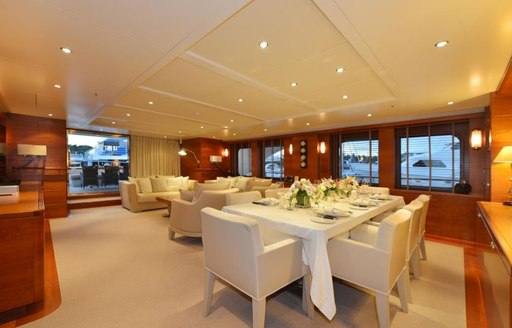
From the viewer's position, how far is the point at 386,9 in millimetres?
1674

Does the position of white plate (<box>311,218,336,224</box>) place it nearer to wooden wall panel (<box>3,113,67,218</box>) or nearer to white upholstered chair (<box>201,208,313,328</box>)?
white upholstered chair (<box>201,208,313,328</box>)

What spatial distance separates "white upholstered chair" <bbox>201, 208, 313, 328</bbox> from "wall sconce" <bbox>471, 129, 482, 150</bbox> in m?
4.27

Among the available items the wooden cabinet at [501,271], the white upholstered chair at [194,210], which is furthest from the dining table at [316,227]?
the white upholstered chair at [194,210]

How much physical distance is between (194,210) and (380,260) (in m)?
2.87

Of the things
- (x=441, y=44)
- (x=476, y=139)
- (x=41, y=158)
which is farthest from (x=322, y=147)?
(x=41, y=158)

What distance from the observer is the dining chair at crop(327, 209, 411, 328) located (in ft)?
5.97

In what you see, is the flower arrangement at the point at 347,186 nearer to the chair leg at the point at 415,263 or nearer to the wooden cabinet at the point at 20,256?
the chair leg at the point at 415,263

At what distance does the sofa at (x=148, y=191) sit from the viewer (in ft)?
21.0

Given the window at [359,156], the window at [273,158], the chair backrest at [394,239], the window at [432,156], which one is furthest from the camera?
the window at [273,158]

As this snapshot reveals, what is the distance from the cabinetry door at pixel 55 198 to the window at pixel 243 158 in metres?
5.81

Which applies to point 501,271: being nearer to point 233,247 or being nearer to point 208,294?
point 233,247

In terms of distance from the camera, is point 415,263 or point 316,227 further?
point 415,263

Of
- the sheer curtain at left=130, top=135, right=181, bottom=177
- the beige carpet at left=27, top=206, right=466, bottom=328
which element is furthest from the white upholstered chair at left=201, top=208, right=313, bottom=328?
the sheer curtain at left=130, top=135, right=181, bottom=177

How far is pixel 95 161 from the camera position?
8086 mm
